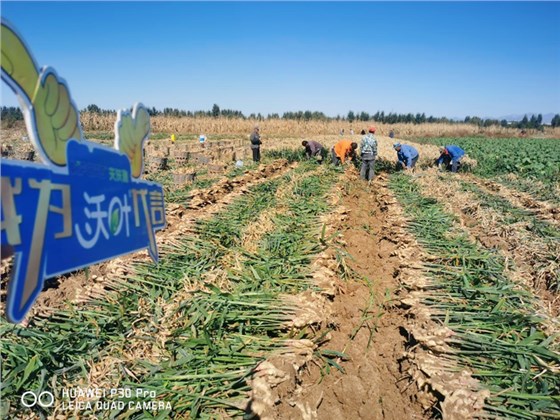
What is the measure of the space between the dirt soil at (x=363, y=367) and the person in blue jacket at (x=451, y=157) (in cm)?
1020

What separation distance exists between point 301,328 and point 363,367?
2.21ft

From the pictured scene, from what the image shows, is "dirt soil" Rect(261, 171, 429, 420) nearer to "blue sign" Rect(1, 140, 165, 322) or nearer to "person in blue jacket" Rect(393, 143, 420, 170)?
"blue sign" Rect(1, 140, 165, 322)

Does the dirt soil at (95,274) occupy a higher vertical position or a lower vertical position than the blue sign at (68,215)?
lower

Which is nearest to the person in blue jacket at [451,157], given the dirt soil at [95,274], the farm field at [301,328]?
the farm field at [301,328]

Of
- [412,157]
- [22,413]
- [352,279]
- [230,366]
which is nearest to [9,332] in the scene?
[22,413]

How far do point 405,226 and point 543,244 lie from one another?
202 centimetres

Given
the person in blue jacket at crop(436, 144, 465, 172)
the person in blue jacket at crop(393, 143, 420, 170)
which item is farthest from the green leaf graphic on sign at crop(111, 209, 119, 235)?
the person in blue jacket at crop(436, 144, 465, 172)

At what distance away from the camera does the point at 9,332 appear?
325 cm

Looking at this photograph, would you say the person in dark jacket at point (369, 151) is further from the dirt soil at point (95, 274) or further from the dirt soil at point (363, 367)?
the dirt soil at point (363, 367)

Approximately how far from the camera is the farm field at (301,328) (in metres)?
2.71

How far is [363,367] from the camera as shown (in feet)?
11.2

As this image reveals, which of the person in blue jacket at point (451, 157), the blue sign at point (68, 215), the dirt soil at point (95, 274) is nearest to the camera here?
the blue sign at point (68, 215)

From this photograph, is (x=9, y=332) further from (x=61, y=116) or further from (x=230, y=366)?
(x=61, y=116)

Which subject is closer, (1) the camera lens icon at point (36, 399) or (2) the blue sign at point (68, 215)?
(2) the blue sign at point (68, 215)
